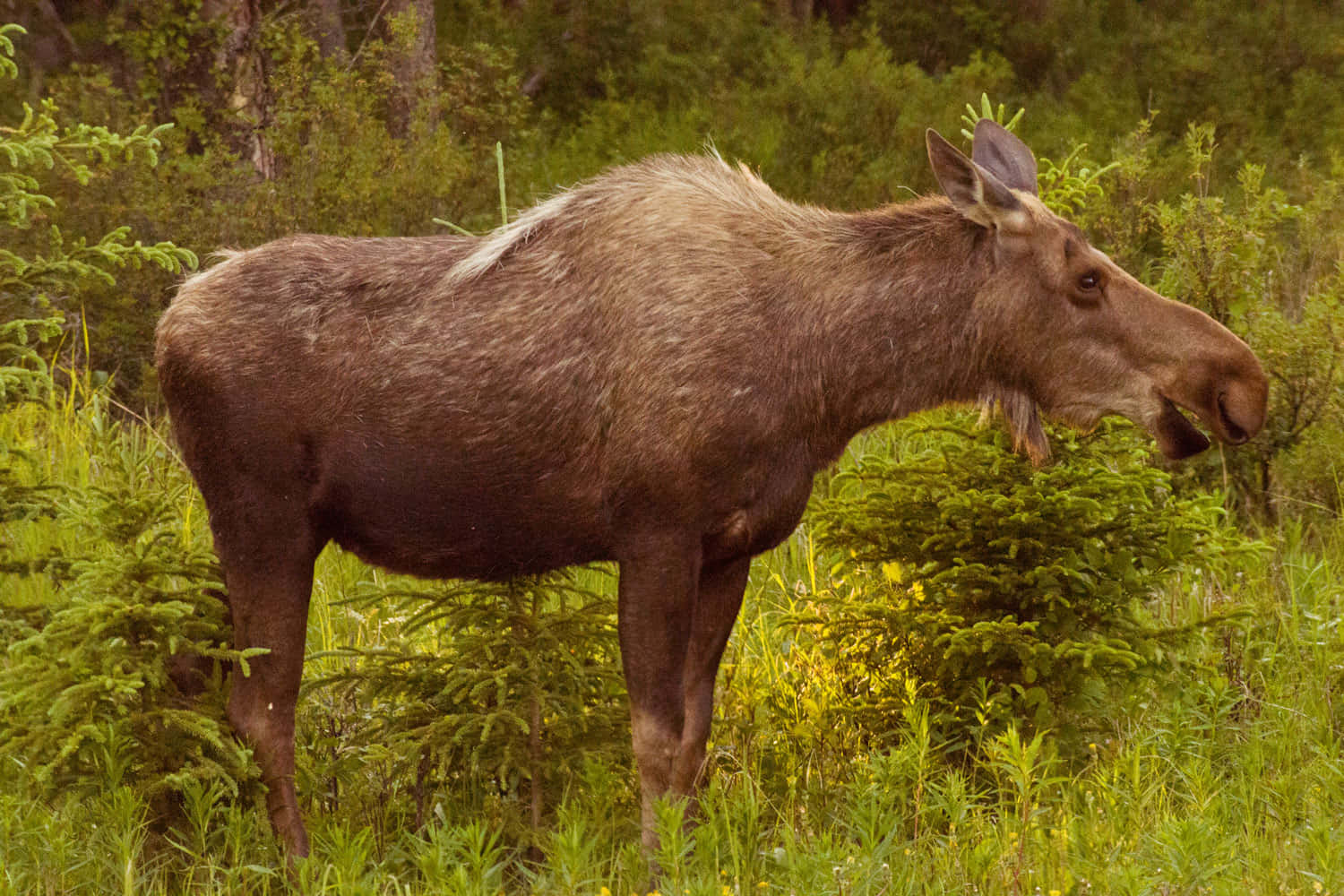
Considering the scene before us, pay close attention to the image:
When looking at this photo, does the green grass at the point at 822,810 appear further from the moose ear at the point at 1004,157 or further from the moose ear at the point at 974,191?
the moose ear at the point at 1004,157

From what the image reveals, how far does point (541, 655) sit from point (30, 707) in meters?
1.71

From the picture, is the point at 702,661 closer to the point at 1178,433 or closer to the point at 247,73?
the point at 1178,433

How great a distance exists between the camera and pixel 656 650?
522 centimetres

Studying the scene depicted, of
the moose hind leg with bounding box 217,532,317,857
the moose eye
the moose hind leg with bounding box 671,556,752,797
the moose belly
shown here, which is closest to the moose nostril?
the moose eye

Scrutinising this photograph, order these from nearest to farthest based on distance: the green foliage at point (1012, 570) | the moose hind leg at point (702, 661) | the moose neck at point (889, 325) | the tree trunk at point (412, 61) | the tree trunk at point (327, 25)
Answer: the moose neck at point (889, 325)
the moose hind leg at point (702, 661)
the green foliage at point (1012, 570)
the tree trunk at point (412, 61)
the tree trunk at point (327, 25)

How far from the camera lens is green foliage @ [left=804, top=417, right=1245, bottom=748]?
5.85 meters

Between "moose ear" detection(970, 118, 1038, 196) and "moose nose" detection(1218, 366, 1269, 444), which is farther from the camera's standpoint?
"moose ear" detection(970, 118, 1038, 196)

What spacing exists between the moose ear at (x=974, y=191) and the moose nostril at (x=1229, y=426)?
0.86 meters

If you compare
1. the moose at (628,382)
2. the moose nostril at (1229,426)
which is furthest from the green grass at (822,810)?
the moose nostril at (1229,426)

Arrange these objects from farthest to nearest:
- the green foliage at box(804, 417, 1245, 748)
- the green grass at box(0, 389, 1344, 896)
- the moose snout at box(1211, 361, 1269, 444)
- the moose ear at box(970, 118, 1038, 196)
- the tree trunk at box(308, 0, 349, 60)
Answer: the tree trunk at box(308, 0, 349, 60)
the green foliage at box(804, 417, 1245, 748)
the moose ear at box(970, 118, 1038, 196)
the moose snout at box(1211, 361, 1269, 444)
the green grass at box(0, 389, 1344, 896)

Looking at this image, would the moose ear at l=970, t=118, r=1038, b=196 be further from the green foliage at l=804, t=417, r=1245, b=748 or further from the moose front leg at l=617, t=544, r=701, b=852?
the moose front leg at l=617, t=544, r=701, b=852

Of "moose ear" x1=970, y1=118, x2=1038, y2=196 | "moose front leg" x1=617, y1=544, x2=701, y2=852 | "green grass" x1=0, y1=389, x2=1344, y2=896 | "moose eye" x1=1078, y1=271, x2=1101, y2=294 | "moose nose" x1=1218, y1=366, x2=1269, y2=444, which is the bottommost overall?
"green grass" x1=0, y1=389, x2=1344, y2=896

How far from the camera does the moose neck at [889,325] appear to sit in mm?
5359

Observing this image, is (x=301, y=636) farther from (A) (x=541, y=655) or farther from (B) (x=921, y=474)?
(B) (x=921, y=474)
